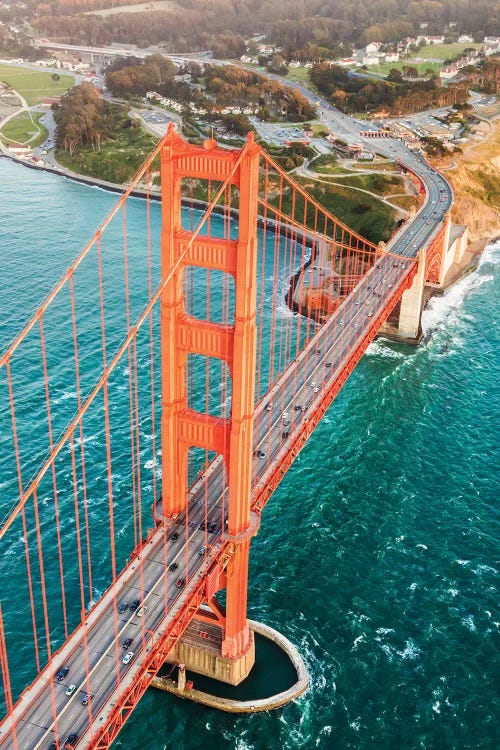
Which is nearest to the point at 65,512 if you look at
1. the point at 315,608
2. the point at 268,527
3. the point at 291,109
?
the point at 268,527

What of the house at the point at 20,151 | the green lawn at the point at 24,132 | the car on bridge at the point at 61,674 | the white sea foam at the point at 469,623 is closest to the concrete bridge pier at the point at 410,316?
the white sea foam at the point at 469,623

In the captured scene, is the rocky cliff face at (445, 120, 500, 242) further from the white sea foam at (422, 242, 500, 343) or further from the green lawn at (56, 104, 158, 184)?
the green lawn at (56, 104, 158, 184)

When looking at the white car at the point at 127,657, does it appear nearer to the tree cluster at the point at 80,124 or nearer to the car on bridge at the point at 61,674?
the car on bridge at the point at 61,674

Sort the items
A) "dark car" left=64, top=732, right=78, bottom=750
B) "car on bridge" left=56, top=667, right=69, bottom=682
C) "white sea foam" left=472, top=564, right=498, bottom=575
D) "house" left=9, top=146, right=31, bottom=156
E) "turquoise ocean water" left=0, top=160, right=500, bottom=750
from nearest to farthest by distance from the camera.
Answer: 1. "dark car" left=64, top=732, right=78, bottom=750
2. "car on bridge" left=56, top=667, right=69, bottom=682
3. "turquoise ocean water" left=0, top=160, right=500, bottom=750
4. "white sea foam" left=472, top=564, right=498, bottom=575
5. "house" left=9, top=146, right=31, bottom=156

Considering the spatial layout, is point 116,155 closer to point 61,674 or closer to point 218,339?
point 218,339

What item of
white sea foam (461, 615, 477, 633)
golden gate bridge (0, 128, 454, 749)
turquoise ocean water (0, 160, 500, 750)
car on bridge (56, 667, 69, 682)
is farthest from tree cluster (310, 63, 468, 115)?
car on bridge (56, 667, 69, 682)

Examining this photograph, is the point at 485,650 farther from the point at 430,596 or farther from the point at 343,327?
the point at 343,327
